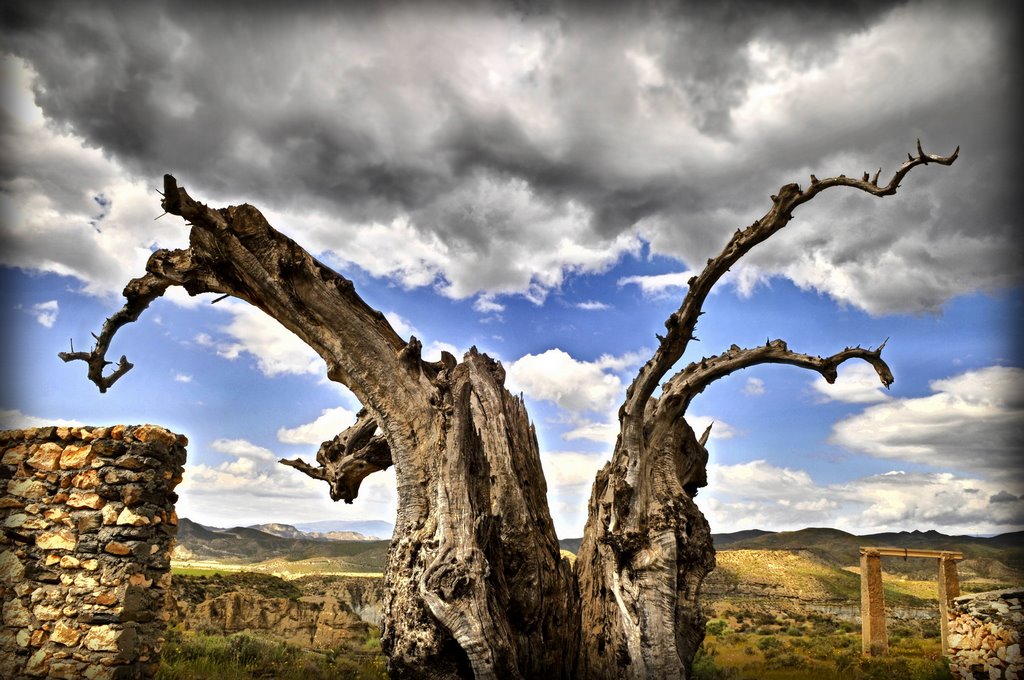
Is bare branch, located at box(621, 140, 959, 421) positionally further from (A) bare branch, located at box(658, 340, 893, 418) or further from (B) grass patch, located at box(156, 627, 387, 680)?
(B) grass patch, located at box(156, 627, 387, 680)

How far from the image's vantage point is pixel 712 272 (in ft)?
26.7

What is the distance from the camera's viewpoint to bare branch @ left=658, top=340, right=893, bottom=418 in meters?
8.50

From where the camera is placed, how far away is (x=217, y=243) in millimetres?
8438

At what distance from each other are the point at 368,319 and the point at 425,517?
99.9 inches

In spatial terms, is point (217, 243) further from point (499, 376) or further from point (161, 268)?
point (499, 376)

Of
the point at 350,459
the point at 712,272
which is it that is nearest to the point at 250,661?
the point at 350,459

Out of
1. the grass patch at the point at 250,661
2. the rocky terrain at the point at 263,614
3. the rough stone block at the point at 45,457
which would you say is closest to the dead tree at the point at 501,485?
the rough stone block at the point at 45,457

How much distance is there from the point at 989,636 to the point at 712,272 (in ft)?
30.0

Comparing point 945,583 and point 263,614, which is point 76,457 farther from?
point 945,583

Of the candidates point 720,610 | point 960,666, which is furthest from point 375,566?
point 960,666

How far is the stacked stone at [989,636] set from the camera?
37.3 feet

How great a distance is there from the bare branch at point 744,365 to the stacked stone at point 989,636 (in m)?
6.23

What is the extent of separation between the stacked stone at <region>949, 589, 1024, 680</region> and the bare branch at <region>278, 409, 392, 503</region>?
1046 cm

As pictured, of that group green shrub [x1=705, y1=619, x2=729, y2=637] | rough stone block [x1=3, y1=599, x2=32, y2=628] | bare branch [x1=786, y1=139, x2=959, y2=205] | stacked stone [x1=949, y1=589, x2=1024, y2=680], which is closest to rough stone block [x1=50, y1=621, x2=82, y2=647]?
rough stone block [x1=3, y1=599, x2=32, y2=628]
